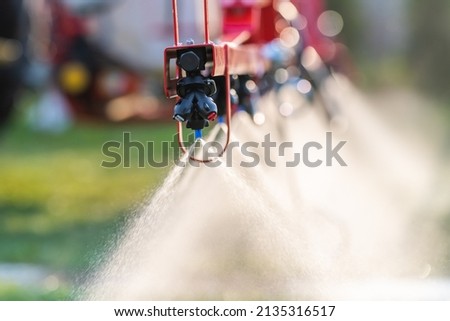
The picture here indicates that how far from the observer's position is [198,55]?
6.23ft

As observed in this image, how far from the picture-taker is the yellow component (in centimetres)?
796

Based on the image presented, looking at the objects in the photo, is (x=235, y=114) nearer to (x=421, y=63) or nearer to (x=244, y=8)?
(x=244, y=8)

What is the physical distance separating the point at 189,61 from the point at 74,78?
627 centimetres

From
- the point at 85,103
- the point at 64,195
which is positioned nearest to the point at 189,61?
the point at 64,195

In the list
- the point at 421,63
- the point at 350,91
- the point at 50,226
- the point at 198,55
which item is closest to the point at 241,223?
the point at 198,55

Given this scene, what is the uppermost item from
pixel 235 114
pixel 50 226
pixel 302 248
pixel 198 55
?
pixel 198 55

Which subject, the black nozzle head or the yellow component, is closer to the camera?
the black nozzle head

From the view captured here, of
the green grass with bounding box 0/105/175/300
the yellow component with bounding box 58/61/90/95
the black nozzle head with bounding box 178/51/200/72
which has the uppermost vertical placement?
the black nozzle head with bounding box 178/51/200/72

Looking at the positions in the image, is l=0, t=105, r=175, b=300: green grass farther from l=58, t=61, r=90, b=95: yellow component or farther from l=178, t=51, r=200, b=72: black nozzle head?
l=178, t=51, r=200, b=72: black nozzle head

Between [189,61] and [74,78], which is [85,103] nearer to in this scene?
[74,78]

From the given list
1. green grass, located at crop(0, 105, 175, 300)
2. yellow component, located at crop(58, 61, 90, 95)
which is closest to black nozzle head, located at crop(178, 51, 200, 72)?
green grass, located at crop(0, 105, 175, 300)

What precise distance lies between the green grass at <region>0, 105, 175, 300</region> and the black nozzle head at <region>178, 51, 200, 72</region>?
0.67 m

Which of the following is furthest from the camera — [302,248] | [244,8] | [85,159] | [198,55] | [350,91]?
[85,159]

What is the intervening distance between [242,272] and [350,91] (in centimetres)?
336
